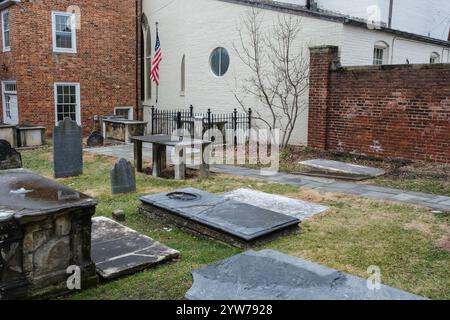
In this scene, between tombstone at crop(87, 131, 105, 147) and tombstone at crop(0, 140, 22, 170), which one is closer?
tombstone at crop(0, 140, 22, 170)

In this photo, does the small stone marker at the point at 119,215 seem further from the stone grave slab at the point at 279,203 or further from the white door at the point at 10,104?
the white door at the point at 10,104

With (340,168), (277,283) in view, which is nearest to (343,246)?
(277,283)

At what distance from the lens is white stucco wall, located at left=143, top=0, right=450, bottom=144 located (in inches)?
525

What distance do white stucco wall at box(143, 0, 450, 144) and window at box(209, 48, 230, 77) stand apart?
0.59ft

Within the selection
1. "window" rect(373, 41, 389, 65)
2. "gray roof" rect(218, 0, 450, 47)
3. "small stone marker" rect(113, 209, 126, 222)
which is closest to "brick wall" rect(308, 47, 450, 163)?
"gray roof" rect(218, 0, 450, 47)

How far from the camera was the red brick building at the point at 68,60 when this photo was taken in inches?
681

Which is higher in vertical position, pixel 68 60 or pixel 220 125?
pixel 68 60

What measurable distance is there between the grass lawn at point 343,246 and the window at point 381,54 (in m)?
8.06

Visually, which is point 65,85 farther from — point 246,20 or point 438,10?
point 438,10

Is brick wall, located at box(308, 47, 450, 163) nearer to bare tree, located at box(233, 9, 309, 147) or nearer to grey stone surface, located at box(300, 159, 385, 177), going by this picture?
bare tree, located at box(233, 9, 309, 147)

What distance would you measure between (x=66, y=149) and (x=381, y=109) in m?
8.18

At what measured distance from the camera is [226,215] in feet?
20.0

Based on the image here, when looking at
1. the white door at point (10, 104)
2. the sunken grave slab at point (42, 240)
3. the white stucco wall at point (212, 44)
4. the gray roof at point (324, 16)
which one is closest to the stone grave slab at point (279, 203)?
the sunken grave slab at point (42, 240)

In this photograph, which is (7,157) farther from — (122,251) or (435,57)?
(435,57)
